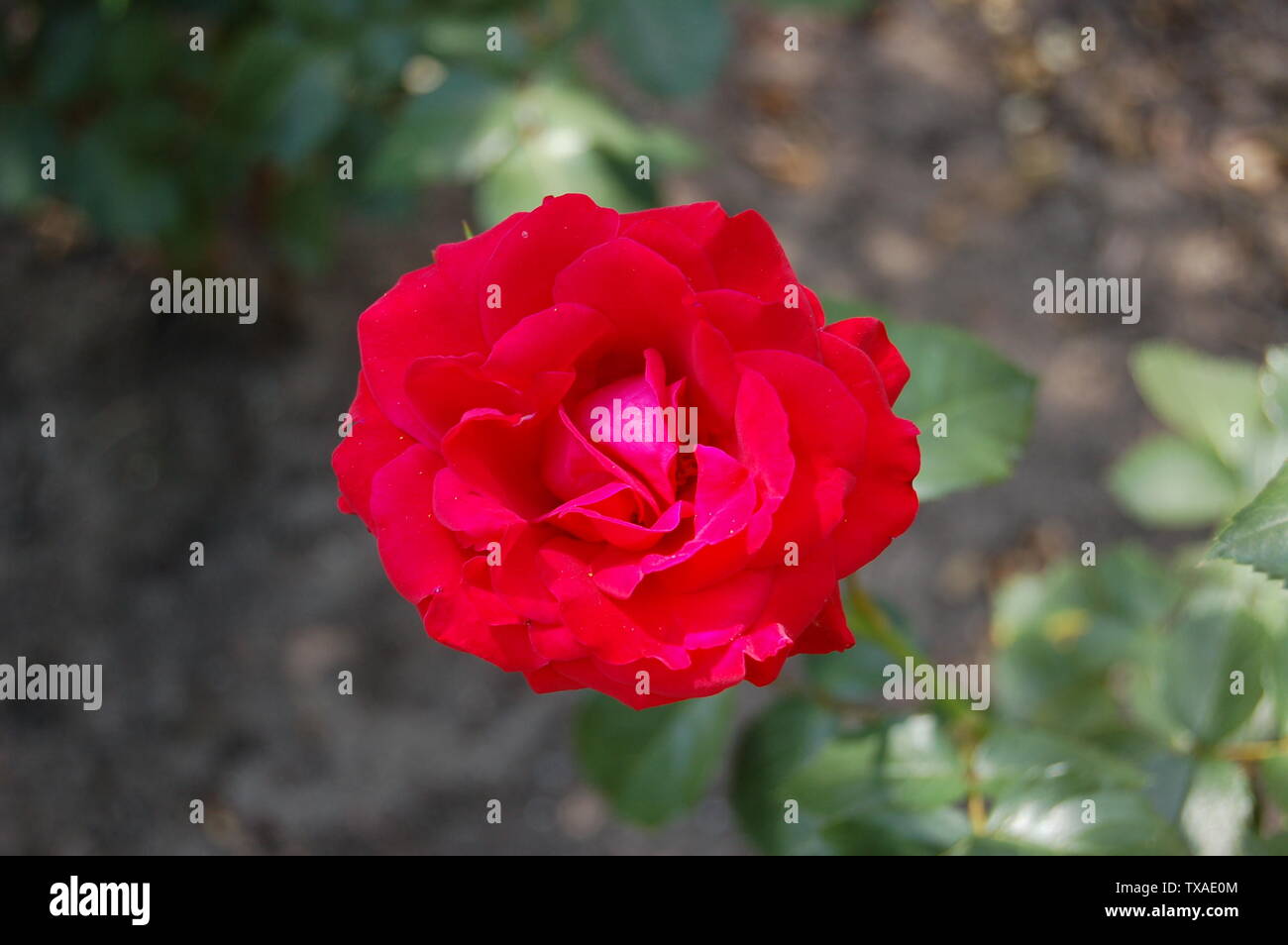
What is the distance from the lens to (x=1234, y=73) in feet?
9.13

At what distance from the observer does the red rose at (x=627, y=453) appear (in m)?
0.72

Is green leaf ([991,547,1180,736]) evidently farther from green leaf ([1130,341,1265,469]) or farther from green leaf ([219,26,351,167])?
green leaf ([219,26,351,167])

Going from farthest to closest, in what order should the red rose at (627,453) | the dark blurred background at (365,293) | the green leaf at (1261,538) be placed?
the dark blurred background at (365,293)
the green leaf at (1261,538)
the red rose at (627,453)

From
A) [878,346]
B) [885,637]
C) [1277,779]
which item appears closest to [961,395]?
[885,637]

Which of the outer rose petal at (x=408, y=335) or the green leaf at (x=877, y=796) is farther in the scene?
the green leaf at (x=877, y=796)

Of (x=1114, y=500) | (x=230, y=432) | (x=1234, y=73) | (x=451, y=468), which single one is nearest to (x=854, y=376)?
(x=451, y=468)

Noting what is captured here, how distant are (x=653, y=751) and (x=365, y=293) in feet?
5.36

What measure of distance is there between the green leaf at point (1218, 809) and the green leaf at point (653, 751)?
1.75 feet

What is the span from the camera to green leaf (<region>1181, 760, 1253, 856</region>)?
111 cm

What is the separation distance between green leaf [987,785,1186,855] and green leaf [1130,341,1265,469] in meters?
0.69

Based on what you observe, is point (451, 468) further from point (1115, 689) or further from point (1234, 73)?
point (1234, 73)

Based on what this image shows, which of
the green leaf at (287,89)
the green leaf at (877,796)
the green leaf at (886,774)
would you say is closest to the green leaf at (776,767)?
the green leaf at (877,796)

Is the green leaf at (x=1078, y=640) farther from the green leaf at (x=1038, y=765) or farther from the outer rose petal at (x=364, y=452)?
the outer rose petal at (x=364, y=452)

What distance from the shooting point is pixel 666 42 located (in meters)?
1.53
